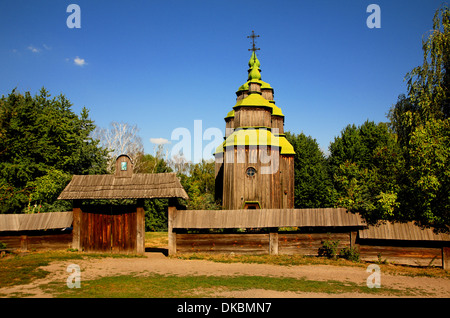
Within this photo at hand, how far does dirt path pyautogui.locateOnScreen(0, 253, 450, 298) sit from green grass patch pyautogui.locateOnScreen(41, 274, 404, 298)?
0.56 metres

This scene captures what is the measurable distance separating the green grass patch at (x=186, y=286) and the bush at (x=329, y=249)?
4.88 m

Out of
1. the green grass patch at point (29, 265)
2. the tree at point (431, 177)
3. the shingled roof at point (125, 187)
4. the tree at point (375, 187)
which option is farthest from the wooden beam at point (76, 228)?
the tree at point (431, 177)

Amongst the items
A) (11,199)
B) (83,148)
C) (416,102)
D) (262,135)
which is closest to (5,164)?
(11,199)

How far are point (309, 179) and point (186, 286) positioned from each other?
34.5m

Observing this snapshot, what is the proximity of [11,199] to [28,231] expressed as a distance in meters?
6.63

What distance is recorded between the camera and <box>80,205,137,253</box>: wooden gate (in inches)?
722

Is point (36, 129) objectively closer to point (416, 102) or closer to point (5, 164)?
point (5, 164)

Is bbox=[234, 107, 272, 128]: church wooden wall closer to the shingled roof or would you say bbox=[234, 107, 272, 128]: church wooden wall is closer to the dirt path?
the shingled roof

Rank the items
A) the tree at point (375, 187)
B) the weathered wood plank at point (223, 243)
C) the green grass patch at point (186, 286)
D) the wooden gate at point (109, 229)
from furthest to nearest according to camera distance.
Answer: the wooden gate at point (109, 229)
the weathered wood plank at point (223, 243)
the tree at point (375, 187)
the green grass patch at point (186, 286)

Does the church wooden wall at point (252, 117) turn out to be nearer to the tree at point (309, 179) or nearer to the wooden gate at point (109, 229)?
the wooden gate at point (109, 229)

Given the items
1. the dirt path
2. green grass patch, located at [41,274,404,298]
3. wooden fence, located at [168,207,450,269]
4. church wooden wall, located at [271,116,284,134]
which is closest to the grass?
green grass patch, located at [41,274,404,298]

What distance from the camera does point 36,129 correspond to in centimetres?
2700

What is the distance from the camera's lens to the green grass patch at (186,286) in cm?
1051

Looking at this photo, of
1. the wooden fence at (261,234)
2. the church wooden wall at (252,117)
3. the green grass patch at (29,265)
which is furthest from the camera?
the church wooden wall at (252,117)
